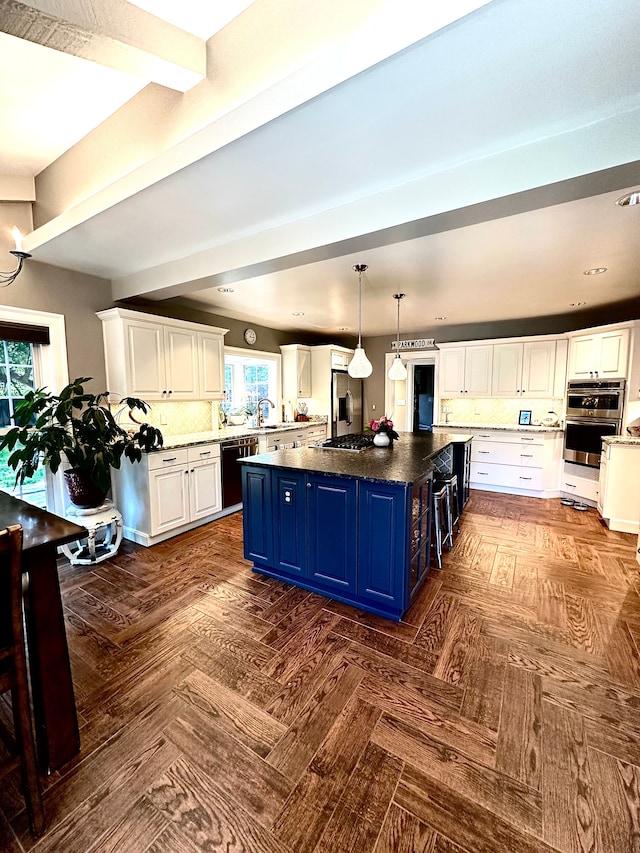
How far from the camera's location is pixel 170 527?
11.3 feet

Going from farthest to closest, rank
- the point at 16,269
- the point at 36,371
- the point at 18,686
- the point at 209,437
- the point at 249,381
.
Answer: the point at 249,381, the point at 209,437, the point at 36,371, the point at 16,269, the point at 18,686

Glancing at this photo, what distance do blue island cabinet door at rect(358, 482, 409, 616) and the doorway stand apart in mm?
5129

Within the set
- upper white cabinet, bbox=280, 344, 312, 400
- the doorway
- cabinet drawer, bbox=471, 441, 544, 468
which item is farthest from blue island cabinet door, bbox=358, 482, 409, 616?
the doorway

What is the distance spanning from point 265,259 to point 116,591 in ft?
8.71

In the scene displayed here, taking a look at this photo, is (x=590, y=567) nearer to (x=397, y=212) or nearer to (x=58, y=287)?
(x=397, y=212)

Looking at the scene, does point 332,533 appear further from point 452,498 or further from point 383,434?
point 452,498

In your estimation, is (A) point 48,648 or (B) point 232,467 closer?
(A) point 48,648

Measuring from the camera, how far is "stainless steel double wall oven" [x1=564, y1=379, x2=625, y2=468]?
13.7ft

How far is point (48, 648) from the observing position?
1304 mm

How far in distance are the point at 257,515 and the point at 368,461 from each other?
0.99 m

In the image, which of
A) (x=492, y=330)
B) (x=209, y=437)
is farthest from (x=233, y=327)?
(x=492, y=330)

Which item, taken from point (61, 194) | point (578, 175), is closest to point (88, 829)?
point (578, 175)

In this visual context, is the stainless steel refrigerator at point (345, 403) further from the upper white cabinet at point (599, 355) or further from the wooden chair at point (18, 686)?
the wooden chair at point (18, 686)

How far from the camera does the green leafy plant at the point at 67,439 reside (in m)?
2.55
